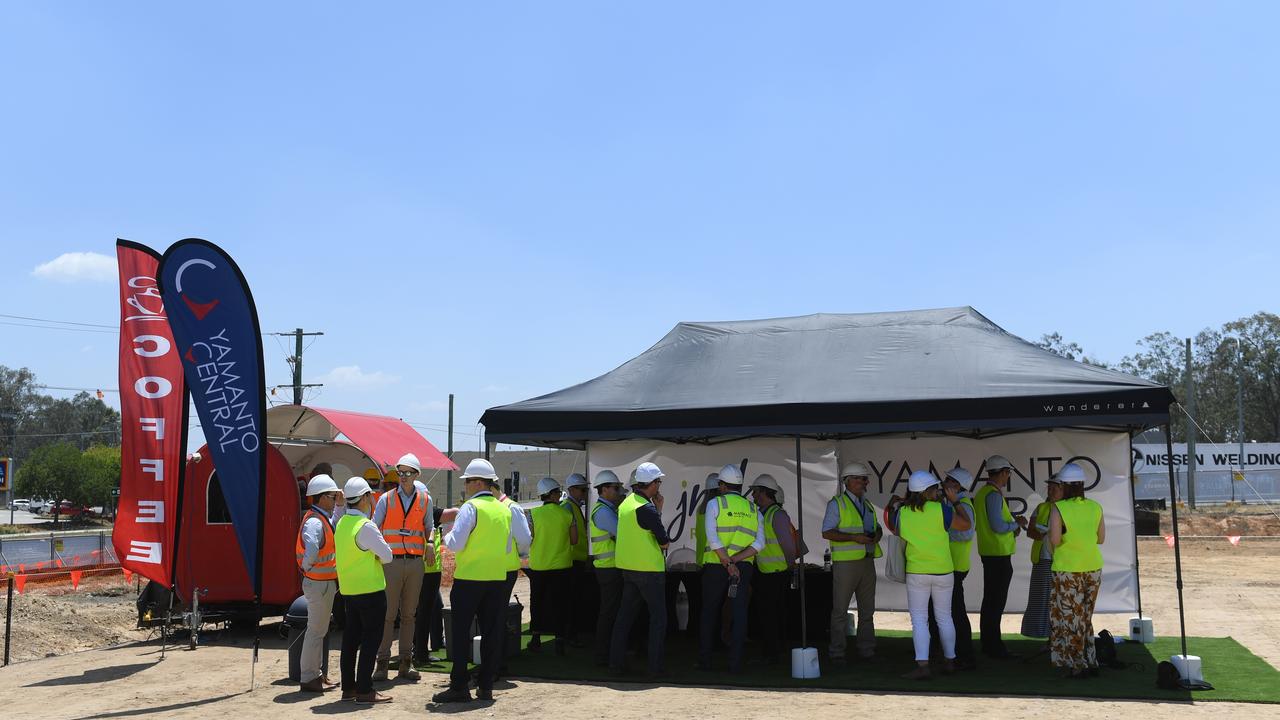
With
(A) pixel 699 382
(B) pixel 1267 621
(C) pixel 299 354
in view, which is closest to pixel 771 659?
(A) pixel 699 382

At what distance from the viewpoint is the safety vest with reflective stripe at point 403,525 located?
8211 mm

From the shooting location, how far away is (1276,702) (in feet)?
23.8

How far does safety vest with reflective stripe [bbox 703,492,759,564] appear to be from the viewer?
832cm

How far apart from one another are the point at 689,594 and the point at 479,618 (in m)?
3.49

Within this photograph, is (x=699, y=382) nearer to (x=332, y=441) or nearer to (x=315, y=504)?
(x=315, y=504)

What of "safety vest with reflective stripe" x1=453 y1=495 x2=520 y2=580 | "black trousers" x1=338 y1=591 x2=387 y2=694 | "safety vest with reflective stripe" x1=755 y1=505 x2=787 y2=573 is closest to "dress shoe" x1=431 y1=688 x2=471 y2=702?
"black trousers" x1=338 y1=591 x2=387 y2=694

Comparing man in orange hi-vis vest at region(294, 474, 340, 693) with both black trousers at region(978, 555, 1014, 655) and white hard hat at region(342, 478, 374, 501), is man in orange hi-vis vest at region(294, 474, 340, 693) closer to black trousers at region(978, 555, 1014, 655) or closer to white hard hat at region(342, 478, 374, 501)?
white hard hat at region(342, 478, 374, 501)

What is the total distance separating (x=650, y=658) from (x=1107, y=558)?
5.45 m

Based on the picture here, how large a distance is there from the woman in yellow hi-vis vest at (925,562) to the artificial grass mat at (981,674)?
1.32ft

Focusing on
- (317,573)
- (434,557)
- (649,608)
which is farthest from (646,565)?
(317,573)

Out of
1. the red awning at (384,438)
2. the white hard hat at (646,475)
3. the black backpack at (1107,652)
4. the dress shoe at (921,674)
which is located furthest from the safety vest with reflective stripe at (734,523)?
the red awning at (384,438)

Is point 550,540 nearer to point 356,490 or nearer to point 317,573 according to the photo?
point 317,573

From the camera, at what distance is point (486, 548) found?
7422mm

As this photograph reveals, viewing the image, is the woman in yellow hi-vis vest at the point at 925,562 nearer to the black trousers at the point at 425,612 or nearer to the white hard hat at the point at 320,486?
the black trousers at the point at 425,612
